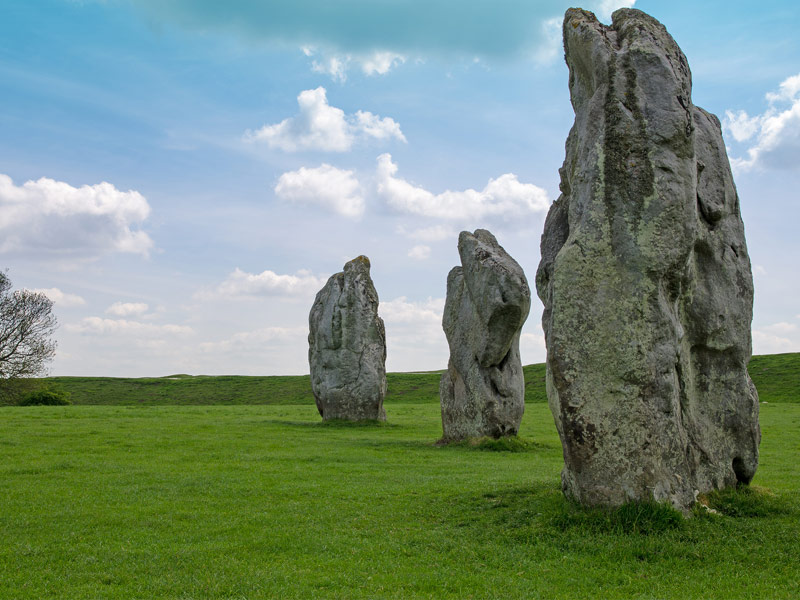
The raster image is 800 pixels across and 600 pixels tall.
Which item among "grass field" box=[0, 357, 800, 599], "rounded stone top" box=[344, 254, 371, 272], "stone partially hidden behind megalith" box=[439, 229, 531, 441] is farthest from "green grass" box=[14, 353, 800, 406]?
"grass field" box=[0, 357, 800, 599]

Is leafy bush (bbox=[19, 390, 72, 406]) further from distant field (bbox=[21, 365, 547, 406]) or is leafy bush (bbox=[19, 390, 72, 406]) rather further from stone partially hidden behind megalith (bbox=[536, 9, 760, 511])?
stone partially hidden behind megalith (bbox=[536, 9, 760, 511])

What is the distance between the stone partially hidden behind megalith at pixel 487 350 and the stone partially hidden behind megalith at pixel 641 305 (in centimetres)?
879

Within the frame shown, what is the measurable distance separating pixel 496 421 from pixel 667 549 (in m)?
11.7

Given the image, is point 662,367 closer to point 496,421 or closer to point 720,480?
point 720,480

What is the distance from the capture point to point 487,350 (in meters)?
19.4

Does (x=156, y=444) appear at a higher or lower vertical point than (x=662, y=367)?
lower

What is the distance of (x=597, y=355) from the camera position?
28.4ft

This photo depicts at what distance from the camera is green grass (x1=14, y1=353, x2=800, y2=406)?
5397 centimetres

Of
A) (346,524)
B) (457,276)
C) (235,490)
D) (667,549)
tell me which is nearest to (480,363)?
(457,276)

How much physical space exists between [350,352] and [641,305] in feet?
65.0

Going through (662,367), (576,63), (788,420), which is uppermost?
(576,63)

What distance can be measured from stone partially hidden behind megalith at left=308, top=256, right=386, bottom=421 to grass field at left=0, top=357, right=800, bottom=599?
11302 millimetres

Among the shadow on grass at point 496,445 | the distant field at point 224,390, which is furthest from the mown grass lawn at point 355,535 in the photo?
the distant field at point 224,390

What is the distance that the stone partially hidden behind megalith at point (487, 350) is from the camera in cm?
1919
